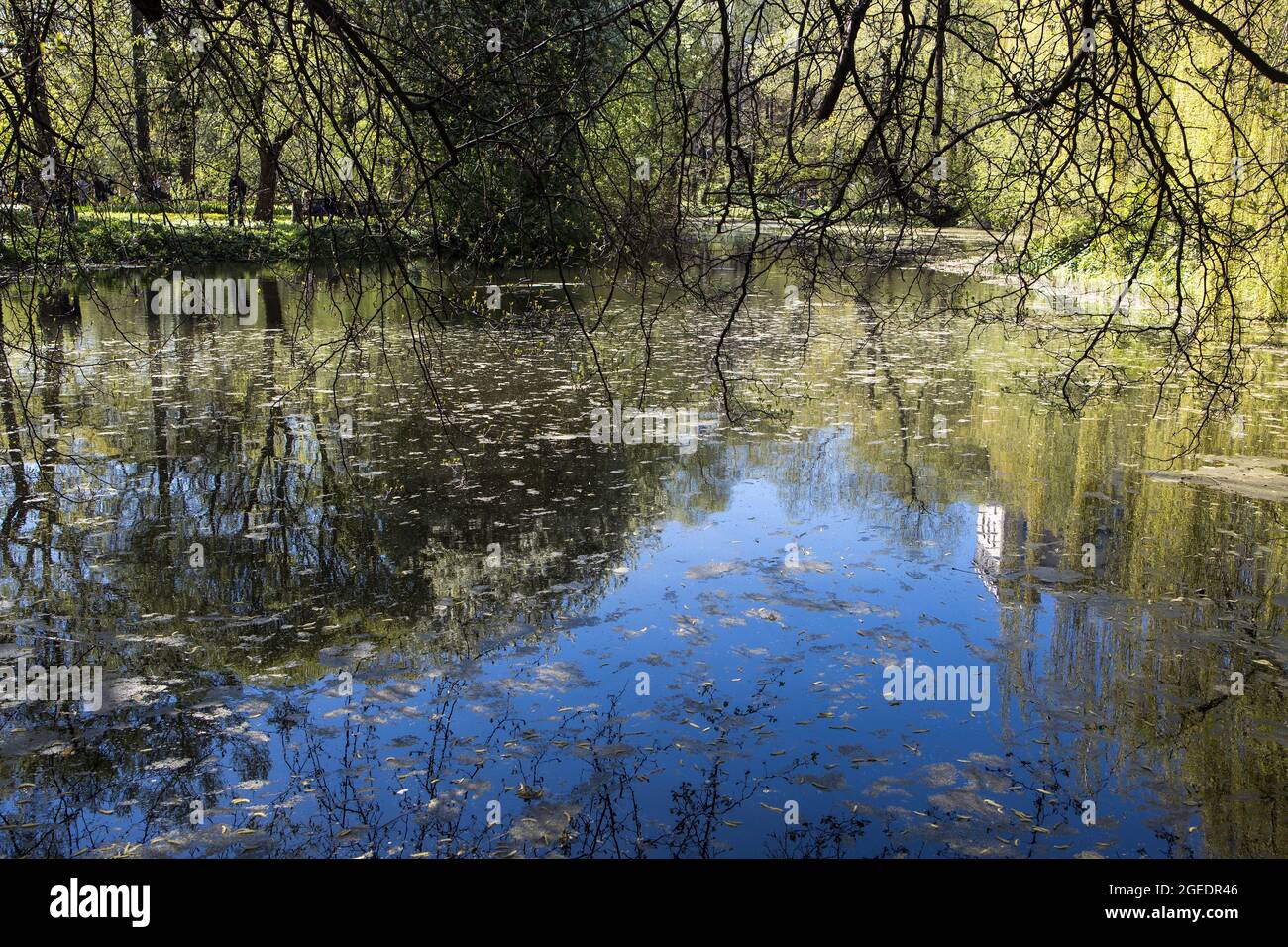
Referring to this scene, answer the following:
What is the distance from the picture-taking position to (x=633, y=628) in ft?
18.1

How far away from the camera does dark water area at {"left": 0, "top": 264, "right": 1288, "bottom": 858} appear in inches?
155

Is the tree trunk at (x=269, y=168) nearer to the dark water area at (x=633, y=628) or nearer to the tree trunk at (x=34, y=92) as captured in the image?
the dark water area at (x=633, y=628)

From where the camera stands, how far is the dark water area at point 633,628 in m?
3.94

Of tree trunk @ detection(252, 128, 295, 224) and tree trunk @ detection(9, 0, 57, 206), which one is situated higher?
tree trunk @ detection(9, 0, 57, 206)

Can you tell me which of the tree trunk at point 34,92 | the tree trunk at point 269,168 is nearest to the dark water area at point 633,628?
the tree trunk at point 269,168

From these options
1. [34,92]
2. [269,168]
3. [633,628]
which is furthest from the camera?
[633,628]

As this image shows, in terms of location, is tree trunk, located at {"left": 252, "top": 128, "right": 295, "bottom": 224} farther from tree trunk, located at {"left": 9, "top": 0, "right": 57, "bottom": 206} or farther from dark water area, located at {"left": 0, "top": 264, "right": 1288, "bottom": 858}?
tree trunk, located at {"left": 9, "top": 0, "right": 57, "bottom": 206}

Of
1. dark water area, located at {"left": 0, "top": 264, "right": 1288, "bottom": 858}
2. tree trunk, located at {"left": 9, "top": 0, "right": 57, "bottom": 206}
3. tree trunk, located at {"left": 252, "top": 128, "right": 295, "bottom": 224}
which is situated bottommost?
dark water area, located at {"left": 0, "top": 264, "right": 1288, "bottom": 858}

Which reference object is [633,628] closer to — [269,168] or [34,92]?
[269,168]

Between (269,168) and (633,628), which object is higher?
(269,168)

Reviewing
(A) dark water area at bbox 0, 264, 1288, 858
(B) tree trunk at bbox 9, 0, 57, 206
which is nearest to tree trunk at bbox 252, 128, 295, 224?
(A) dark water area at bbox 0, 264, 1288, 858

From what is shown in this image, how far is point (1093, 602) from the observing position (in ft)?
18.9

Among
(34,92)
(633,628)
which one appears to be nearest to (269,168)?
(34,92)

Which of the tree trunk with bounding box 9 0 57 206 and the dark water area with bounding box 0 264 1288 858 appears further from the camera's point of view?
the dark water area with bounding box 0 264 1288 858
